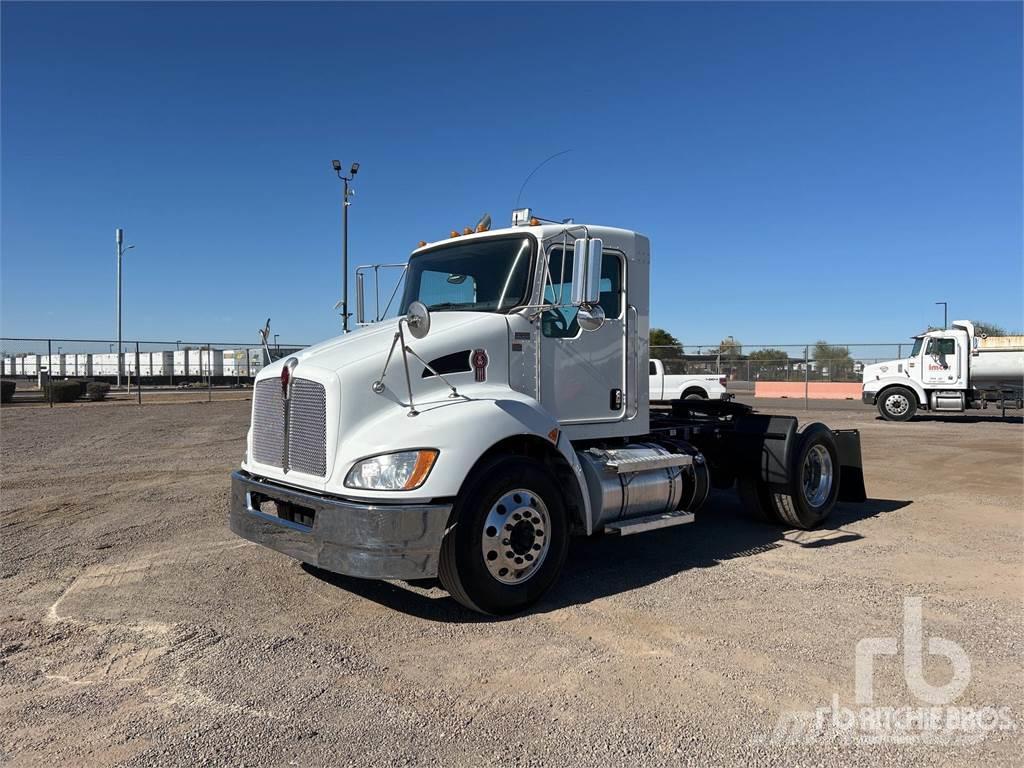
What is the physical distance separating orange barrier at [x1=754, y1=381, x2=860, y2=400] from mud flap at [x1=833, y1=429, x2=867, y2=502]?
24.4m

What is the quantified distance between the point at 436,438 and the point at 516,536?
0.90m

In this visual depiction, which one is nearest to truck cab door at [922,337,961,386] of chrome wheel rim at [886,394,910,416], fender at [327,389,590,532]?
chrome wheel rim at [886,394,910,416]

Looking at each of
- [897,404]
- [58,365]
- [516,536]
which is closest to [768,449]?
[516,536]

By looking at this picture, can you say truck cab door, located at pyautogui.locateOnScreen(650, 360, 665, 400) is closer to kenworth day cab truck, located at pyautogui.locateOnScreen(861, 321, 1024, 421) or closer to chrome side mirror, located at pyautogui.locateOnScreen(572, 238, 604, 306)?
kenworth day cab truck, located at pyautogui.locateOnScreen(861, 321, 1024, 421)

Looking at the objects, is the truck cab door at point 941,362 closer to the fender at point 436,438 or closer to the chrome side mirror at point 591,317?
the chrome side mirror at point 591,317

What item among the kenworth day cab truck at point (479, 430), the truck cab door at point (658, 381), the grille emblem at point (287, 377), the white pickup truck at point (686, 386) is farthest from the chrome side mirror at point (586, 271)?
the white pickup truck at point (686, 386)

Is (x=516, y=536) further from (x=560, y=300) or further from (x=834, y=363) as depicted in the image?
(x=834, y=363)

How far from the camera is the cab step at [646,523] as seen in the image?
5.25m

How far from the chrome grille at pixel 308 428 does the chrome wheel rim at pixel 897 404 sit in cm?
2095

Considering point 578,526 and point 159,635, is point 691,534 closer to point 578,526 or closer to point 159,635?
point 578,526

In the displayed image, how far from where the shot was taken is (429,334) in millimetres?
4898

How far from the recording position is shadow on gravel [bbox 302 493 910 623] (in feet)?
16.3

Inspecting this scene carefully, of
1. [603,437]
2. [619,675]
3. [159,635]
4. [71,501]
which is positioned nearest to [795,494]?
[603,437]

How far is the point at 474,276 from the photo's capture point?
5.75m
